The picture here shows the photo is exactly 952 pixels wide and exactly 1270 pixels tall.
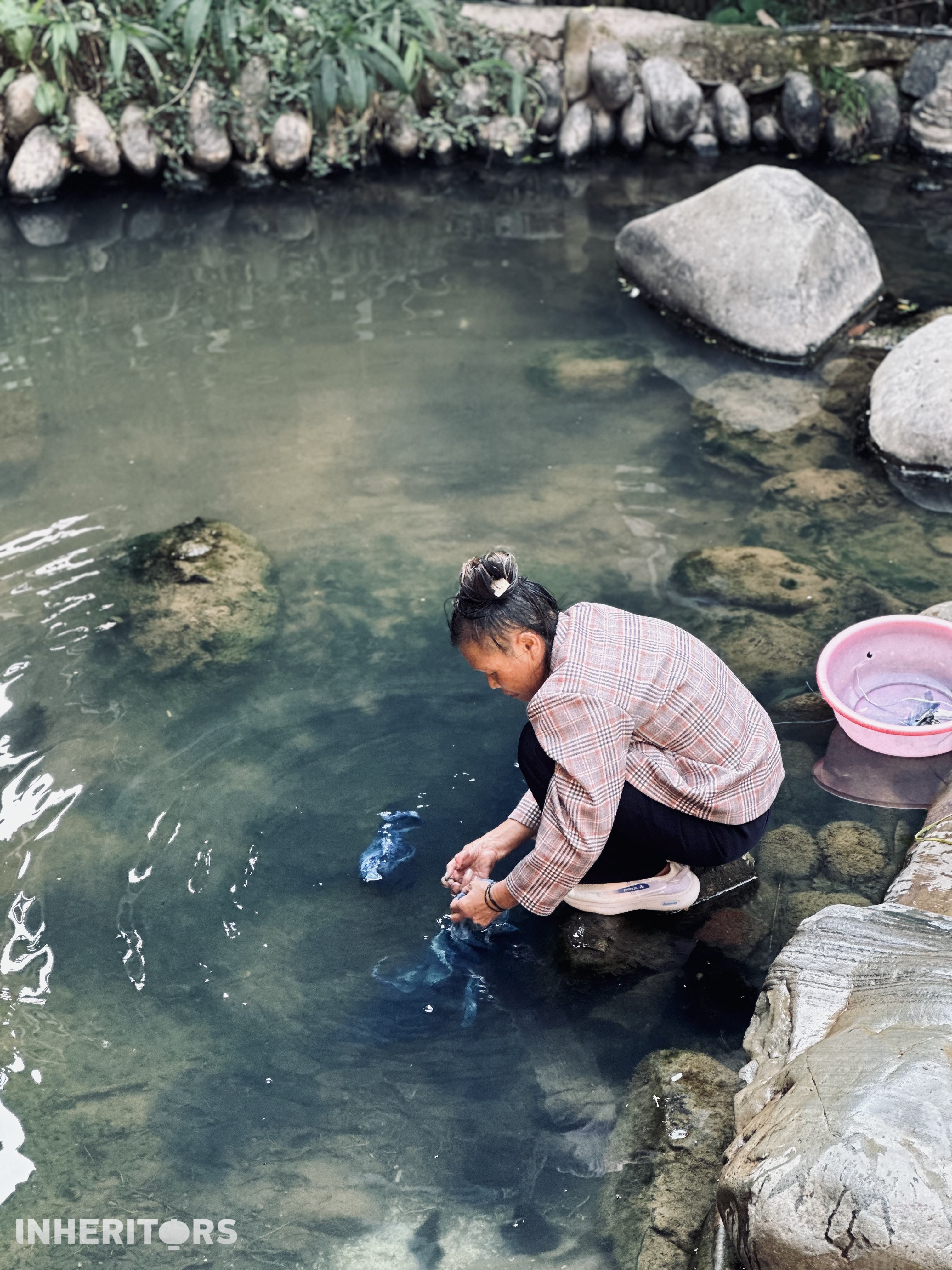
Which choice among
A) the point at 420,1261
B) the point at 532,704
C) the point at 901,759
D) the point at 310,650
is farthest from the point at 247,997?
the point at 901,759

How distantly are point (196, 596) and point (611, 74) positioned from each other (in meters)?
5.91

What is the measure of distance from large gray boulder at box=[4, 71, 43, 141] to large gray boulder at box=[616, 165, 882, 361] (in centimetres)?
448

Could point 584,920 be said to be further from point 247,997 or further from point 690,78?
point 690,78

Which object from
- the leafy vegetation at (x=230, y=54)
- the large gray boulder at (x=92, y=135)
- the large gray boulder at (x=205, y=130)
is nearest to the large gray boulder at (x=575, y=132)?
the leafy vegetation at (x=230, y=54)

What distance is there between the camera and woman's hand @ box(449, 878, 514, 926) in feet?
9.87

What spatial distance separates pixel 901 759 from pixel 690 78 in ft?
21.9

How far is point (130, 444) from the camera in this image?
18.4 ft

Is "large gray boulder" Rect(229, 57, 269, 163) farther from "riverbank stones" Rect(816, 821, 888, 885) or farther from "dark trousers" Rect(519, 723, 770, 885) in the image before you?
"riverbank stones" Rect(816, 821, 888, 885)

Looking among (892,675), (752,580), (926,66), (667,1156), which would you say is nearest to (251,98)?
(926,66)

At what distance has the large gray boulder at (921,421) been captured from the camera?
16.9 ft

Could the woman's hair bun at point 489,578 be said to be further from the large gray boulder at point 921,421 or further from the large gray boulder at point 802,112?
the large gray boulder at point 802,112

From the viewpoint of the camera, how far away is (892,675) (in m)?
4.05

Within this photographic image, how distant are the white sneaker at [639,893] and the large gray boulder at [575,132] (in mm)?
6899

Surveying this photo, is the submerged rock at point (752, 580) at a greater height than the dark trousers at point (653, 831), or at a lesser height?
lesser
